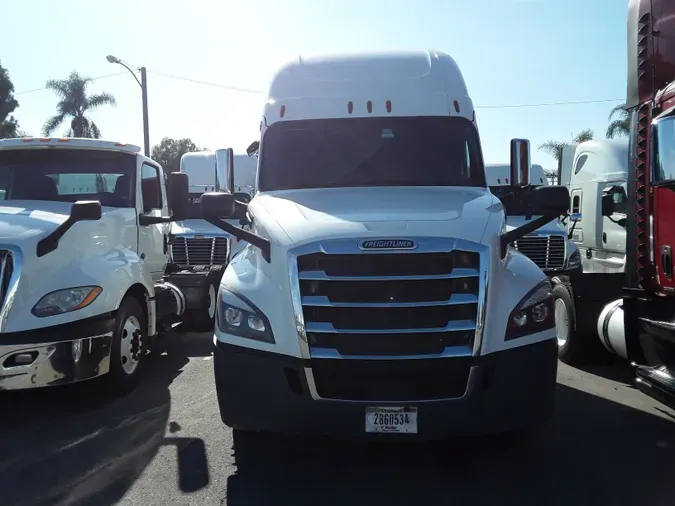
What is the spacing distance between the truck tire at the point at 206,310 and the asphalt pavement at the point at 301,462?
3.16m

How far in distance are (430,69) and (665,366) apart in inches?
131

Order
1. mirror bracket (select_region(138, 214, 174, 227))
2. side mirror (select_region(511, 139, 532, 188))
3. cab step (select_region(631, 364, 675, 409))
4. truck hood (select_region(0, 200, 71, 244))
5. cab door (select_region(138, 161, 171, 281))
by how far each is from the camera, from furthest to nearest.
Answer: cab door (select_region(138, 161, 171, 281)), mirror bracket (select_region(138, 214, 174, 227)), side mirror (select_region(511, 139, 532, 188)), truck hood (select_region(0, 200, 71, 244)), cab step (select_region(631, 364, 675, 409))

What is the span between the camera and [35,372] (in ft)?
15.8

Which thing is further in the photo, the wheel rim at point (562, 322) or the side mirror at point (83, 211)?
the wheel rim at point (562, 322)

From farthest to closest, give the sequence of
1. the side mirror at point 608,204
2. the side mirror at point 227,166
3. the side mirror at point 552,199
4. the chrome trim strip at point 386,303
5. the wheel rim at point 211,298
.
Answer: the wheel rim at point 211,298 → the side mirror at point 608,204 → the side mirror at point 227,166 → the side mirror at point 552,199 → the chrome trim strip at point 386,303

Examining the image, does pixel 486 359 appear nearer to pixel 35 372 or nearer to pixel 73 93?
pixel 35 372

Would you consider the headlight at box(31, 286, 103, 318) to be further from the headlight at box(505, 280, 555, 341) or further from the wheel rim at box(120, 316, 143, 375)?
the headlight at box(505, 280, 555, 341)

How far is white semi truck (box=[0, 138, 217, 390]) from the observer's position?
4.84 meters

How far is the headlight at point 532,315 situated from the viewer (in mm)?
3816

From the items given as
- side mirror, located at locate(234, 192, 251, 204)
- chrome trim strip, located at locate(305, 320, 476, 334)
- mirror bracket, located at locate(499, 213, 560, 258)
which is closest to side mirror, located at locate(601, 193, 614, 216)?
mirror bracket, located at locate(499, 213, 560, 258)

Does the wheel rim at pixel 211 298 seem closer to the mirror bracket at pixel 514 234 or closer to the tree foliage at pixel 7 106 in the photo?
the mirror bracket at pixel 514 234

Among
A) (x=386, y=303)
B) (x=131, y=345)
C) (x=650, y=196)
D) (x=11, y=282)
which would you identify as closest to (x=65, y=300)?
(x=11, y=282)

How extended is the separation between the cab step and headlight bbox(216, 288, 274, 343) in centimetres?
284

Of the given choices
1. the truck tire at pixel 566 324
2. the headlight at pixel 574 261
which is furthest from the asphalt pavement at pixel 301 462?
the headlight at pixel 574 261
